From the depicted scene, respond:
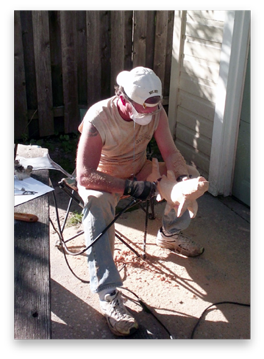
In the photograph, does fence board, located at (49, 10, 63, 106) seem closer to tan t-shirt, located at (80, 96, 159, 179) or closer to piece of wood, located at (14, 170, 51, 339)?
tan t-shirt, located at (80, 96, 159, 179)

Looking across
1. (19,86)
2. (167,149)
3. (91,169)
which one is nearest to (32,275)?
(91,169)

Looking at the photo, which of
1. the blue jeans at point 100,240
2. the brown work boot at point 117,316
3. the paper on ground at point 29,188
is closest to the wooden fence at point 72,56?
the paper on ground at point 29,188

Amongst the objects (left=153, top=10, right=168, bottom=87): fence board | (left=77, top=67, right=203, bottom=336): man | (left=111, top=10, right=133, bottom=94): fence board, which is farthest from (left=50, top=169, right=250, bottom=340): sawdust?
(left=153, top=10, right=168, bottom=87): fence board

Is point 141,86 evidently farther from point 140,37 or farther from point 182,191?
point 140,37

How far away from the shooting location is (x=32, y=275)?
215 centimetres

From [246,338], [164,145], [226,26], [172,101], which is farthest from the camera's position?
[172,101]

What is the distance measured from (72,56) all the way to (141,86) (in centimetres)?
272

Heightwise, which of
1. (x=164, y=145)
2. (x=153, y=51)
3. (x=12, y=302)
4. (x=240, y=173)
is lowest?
(x=240, y=173)

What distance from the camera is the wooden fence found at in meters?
5.06

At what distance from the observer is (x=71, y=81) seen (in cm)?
539

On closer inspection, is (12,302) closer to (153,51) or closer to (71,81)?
(71,81)

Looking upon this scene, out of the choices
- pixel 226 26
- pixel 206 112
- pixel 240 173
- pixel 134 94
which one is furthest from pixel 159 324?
pixel 226 26

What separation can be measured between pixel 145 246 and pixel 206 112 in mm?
1733

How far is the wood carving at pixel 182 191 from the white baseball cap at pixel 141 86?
1.93ft
